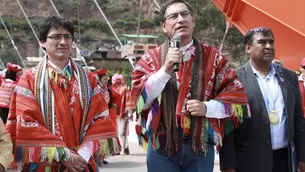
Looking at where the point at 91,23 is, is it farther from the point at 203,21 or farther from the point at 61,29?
the point at 61,29

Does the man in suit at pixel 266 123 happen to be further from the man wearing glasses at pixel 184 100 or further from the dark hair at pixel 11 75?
the dark hair at pixel 11 75

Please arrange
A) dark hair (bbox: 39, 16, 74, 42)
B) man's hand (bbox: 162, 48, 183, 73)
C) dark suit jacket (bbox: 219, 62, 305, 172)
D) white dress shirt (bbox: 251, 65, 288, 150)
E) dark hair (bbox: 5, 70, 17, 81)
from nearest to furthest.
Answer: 1. man's hand (bbox: 162, 48, 183, 73)
2. dark hair (bbox: 39, 16, 74, 42)
3. dark suit jacket (bbox: 219, 62, 305, 172)
4. white dress shirt (bbox: 251, 65, 288, 150)
5. dark hair (bbox: 5, 70, 17, 81)

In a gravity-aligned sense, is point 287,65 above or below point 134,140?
above

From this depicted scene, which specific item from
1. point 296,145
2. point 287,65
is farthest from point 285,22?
point 296,145

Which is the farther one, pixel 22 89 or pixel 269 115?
pixel 269 115

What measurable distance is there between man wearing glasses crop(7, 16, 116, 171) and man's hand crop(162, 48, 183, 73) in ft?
2.04

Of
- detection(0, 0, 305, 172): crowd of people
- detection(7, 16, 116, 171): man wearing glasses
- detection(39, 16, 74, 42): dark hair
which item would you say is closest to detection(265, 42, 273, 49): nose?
detection(0, 0, 305, 172): crowd of people

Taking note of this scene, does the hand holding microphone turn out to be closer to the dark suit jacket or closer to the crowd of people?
the crowd of people

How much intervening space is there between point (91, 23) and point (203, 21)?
5310 centimetres

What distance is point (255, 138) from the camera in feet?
12.7

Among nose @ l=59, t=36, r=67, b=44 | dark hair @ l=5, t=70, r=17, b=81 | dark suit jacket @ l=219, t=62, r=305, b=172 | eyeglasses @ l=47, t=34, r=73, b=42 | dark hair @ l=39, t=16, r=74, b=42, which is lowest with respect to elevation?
dark suit jacket @ l=219, t=62, r=305, b=172

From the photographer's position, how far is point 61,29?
3650 millimetres

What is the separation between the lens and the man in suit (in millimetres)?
3855

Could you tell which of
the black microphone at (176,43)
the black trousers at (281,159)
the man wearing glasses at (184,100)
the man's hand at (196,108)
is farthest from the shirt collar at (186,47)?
the black trousers at (281,159)
